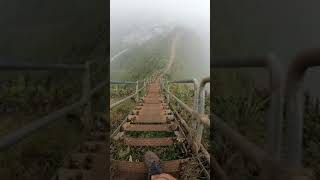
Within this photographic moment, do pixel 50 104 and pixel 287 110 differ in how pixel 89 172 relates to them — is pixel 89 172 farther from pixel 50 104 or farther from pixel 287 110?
pixel 287 110

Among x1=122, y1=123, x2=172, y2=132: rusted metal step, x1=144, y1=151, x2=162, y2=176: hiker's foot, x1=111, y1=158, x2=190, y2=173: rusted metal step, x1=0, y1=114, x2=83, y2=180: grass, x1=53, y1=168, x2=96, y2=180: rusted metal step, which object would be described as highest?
x1=0, y1=114, x2=83, y2=180: grass

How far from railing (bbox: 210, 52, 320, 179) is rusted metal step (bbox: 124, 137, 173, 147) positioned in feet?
8.09

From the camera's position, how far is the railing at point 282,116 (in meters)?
0.43

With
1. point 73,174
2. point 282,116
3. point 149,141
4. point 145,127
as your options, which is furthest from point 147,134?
point 282,116

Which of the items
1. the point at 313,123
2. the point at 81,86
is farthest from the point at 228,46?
the point at 313,123

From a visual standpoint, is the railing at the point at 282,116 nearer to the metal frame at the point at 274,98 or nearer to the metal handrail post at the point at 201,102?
the metal frame at the point at 274,98

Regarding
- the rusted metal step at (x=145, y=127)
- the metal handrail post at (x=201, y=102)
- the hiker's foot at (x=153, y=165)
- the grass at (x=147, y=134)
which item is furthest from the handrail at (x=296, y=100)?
the rusted metal step at (x=145, y=127)

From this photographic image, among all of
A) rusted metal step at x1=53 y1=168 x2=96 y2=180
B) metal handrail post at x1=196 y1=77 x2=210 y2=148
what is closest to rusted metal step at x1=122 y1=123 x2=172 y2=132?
metal handrail post at x1=196 y1=77 x2=210 y2=148

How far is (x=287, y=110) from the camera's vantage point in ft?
1.55

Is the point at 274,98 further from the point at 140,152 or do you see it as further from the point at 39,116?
the point at 140,152

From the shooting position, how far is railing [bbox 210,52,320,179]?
432 millimetres

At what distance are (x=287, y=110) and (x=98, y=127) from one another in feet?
4.31

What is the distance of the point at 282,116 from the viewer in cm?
52

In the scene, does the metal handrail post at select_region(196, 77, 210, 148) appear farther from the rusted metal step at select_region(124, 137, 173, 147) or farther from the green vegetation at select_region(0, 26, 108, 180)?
the rusted metal step at select_region(124, 137, 173, 147)
